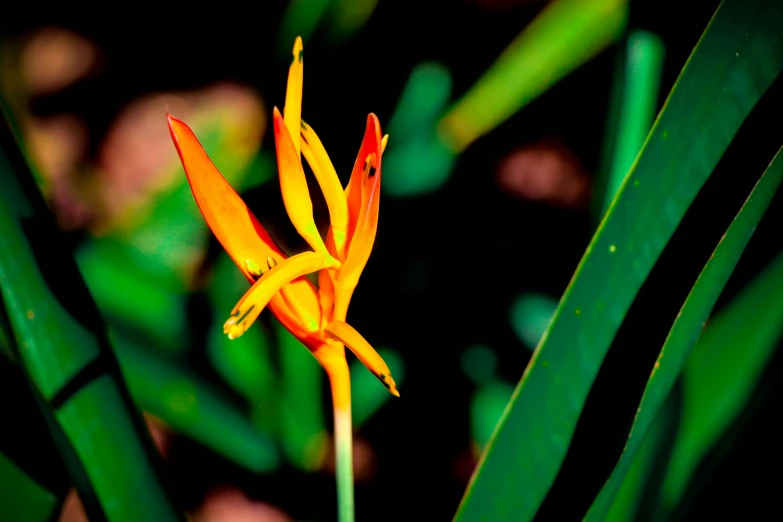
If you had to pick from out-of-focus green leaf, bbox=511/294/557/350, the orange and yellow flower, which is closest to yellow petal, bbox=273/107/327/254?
the orange and yellow flower

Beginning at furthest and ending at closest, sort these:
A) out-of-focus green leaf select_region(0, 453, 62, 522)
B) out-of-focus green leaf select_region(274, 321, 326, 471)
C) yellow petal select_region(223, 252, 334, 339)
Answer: out-of-focus green leaf select_region(274, 321, 326, 471), out-of-focus green leaf select_region(0, 453, 62, 522), yellow petal select_region(223, 252, 334, 339)

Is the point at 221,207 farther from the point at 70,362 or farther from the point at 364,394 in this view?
the point at 364,394

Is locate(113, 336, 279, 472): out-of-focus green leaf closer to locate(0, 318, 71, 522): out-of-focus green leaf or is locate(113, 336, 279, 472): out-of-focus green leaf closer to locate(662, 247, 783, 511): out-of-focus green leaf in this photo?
locate(0, 318, 71, 522): out-of-focus green leaf

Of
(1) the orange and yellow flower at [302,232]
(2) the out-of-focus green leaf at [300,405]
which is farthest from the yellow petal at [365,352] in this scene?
(2) the out-of-focus green leaf at [300,405]

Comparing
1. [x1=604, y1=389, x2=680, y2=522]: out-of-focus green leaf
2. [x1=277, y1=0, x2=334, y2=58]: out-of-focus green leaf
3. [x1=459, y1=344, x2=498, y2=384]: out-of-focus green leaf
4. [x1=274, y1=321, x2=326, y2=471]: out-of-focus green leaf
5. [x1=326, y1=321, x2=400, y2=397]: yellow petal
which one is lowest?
[x1=274, y1=321, x2=326, y2=471]: out-of-focus green leaf

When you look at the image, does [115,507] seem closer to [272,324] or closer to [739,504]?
[272,324]

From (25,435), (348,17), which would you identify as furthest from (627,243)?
(25,435)

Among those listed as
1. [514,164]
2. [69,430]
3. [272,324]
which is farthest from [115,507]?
[514,164]
